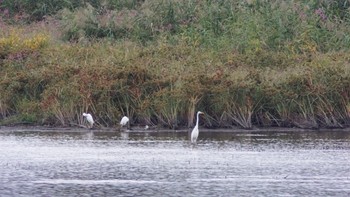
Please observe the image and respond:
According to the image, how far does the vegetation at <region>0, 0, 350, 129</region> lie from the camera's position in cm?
3825

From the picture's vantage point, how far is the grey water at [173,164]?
24812mm

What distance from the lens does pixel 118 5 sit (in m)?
50.4

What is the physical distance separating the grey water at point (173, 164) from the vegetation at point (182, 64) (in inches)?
47.5

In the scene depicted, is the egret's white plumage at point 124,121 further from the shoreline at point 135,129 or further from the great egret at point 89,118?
the great egret at point 89,118

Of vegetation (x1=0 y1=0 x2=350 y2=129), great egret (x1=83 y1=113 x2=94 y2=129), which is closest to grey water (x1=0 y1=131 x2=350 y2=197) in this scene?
great egret (x1=83 y1=113 x2=94 y2=129)

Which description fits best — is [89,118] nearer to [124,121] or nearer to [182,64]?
[124,121]

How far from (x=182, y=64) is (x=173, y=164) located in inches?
482

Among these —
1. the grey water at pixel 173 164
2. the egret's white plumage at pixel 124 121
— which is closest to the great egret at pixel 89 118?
the grey water at pixel 173 164

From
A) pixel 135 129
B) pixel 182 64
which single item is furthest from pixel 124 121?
pixel 182 64

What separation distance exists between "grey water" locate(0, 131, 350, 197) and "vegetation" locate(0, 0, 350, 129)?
1207 millimetres

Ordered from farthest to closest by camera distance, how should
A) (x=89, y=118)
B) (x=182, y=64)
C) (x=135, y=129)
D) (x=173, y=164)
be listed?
(x=182, y=64) → (x=135, y=129) → (x=89, y=118) → (x=173, y=164)

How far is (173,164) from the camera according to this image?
2920 cm

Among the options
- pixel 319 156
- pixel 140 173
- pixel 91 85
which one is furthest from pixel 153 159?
pixel 91 85

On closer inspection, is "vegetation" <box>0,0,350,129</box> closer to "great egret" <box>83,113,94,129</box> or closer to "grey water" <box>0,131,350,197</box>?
"great egret" <box>83,113,94,129</box>
